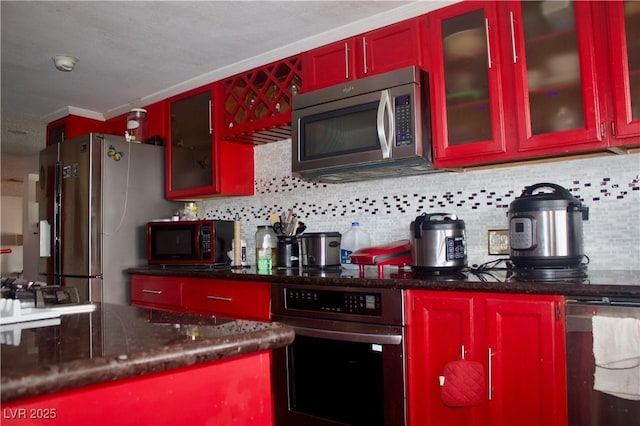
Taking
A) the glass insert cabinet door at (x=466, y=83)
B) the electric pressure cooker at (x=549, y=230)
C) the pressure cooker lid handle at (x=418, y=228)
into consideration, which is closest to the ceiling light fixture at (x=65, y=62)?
the glass insert cabinet door at (x=466, y=83)

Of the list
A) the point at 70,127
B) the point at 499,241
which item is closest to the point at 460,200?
the point at 499,241

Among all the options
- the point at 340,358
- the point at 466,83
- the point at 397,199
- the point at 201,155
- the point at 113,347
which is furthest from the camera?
the point at 201,155

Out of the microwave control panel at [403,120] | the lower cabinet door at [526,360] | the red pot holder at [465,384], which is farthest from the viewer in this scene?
the microwave control panel at [403,120]

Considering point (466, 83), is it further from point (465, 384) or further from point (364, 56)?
point (465, 384)

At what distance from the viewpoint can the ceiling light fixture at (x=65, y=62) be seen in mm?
3062

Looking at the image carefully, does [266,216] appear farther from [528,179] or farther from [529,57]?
[529,57]

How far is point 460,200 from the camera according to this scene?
2.51m

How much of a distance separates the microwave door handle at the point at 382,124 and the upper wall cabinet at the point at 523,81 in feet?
0.69

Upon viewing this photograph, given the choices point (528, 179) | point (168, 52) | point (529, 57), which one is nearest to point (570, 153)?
point (528, 179)

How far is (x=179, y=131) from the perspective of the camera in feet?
11.7

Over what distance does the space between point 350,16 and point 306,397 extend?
76.9 inches

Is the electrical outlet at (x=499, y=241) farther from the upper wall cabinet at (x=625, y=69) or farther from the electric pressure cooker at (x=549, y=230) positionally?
the upper wall cabinet at (x=625, y=69)

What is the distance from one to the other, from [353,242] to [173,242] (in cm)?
124

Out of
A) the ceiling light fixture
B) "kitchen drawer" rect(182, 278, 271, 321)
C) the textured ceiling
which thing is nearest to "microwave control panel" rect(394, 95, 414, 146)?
the textured ceiling
